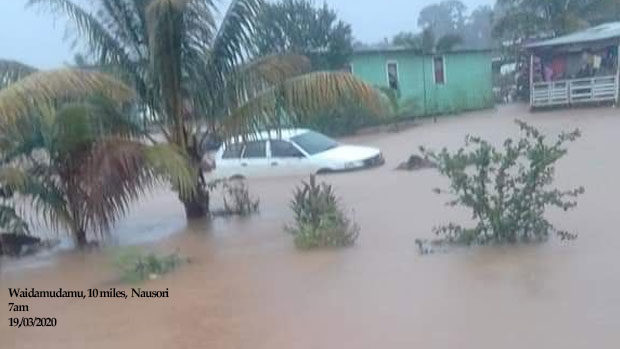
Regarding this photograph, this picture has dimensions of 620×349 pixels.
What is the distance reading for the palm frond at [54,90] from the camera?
31.6 feet

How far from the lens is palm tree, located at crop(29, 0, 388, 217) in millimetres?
12055

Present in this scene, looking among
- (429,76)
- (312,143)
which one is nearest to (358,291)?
(312,143)

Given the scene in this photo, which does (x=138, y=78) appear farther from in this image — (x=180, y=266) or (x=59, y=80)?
(x=180, y=266)

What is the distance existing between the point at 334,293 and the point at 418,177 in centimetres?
890

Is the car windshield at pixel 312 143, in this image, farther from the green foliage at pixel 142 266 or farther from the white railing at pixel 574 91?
the white railing at pixel 574 91

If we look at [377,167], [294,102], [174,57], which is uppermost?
[174,57]

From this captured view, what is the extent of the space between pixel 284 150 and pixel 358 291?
421 inches

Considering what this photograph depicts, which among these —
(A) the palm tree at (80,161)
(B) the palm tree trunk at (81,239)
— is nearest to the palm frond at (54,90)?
(A) the palm tree at (80,161)

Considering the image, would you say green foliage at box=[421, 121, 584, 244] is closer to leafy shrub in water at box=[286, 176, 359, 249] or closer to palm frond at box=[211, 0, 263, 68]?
leafy shrub in water at box=[286, 176, 359, 249]

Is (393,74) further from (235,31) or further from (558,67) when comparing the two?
(235,31)

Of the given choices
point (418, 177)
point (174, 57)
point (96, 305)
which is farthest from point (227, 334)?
point (418, 177)

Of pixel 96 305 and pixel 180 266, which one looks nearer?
pixel 96 305

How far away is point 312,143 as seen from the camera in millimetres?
18906

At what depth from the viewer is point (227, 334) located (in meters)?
7.00
